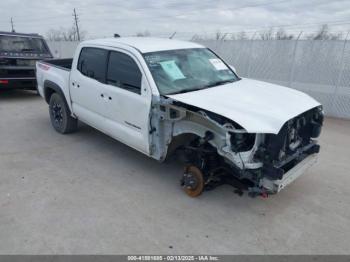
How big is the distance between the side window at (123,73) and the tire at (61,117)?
1802 millimetres

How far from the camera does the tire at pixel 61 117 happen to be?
20.0 ft

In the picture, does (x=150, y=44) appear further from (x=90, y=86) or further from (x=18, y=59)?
(x=18, y=59)

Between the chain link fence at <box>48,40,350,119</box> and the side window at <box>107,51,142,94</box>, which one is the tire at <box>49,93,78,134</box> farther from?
the chain link fence at <box>48,40,350,119</box>

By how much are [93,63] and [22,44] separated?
6.02m

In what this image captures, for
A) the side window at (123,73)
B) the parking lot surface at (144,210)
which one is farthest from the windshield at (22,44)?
the side window at (123,73)

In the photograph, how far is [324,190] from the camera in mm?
4242

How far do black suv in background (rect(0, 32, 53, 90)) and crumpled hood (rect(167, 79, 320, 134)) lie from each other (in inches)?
276

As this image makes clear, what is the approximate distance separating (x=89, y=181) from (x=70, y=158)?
98 cm

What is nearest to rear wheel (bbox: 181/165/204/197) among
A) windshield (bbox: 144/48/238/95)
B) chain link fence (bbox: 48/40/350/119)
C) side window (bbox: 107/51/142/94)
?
windshield (bbox: 144/48/238/95)

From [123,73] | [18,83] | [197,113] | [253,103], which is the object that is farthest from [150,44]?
[18,83]

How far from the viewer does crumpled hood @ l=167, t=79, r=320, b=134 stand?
10.4 ft

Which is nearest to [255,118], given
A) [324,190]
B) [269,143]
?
[269,143]

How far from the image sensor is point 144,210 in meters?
3.71

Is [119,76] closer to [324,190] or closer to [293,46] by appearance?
[324,190]
